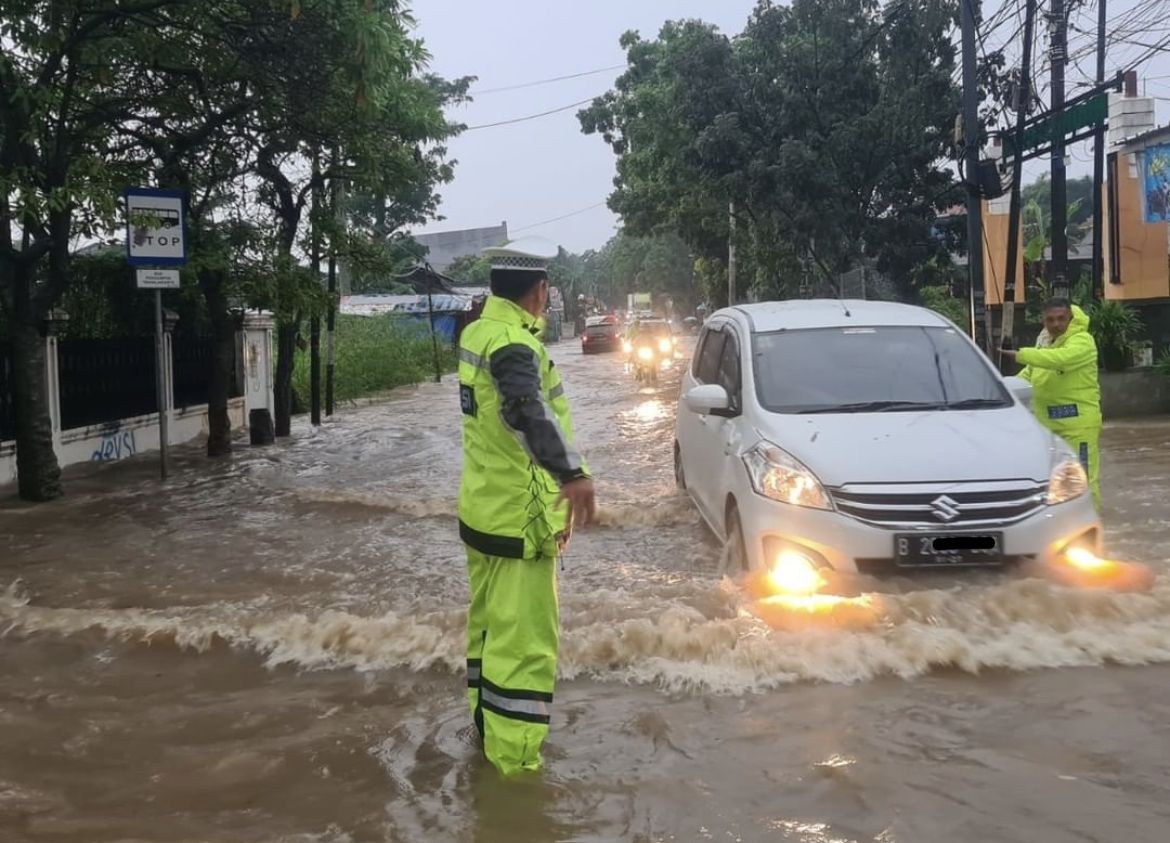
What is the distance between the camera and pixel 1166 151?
1611 cm

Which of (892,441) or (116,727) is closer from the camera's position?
(116,727)

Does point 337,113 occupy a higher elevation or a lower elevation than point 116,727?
higher

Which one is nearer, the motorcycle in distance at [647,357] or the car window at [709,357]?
the car window at [709,357]

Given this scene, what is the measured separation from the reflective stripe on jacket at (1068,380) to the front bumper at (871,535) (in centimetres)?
176

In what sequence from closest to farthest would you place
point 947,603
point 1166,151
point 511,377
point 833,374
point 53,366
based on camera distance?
1. point 511,377
2. point 947,603
3. point 833,374
4. point 53,366
5. point 1166,151

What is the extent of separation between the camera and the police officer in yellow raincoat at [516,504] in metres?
3.59

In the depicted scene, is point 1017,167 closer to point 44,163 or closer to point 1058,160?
point 1058,160

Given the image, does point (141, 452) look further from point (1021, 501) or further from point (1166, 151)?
point (1166, 151)

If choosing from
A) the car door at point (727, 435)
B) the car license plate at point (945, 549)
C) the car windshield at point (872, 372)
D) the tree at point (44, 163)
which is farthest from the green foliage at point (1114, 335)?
the tree at point (44, 163)

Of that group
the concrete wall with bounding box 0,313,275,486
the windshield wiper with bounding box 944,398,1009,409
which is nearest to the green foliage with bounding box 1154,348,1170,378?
the windshield wiper with bounding box 944,398,1009,409

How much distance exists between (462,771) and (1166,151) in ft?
52.1

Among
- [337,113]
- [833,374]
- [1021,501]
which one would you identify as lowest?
[1021,501]

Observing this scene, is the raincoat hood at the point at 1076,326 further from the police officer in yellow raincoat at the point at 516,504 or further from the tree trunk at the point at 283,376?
the tree trunk at the point at 283,376

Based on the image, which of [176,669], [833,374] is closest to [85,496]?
[176,669]
